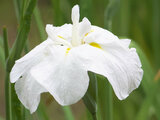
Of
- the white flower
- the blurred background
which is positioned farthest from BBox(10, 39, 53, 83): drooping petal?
the blurred background

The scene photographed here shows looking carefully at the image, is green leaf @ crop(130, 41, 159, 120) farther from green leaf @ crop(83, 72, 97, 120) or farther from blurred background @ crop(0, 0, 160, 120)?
green leaf @ crop(83, 72, 97, 120)

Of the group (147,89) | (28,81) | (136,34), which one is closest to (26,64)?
(28,81)

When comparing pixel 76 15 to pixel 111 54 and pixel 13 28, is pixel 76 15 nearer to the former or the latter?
pixel 111 54

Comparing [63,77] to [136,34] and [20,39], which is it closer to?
[20,39]

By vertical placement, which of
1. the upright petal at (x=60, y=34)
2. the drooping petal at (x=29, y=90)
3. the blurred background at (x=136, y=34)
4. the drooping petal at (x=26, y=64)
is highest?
the upright petal at (x=60, y=34)

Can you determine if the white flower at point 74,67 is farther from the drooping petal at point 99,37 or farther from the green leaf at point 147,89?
the green leaf at point 147,89

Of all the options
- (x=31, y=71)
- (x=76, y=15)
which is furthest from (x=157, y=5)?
(x=31, y=71)

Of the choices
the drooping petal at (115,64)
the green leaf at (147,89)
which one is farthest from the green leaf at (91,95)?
the green leaf at (147,89)

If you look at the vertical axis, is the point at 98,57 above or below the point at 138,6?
above
